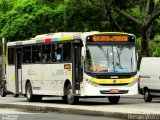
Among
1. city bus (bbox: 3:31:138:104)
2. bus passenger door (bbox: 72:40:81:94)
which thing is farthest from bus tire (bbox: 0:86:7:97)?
bus passenger door (bbox: 72:40:81:94)

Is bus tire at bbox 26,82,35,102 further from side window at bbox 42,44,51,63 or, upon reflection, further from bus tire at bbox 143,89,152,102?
bus tire at bbox 143,89,152,102

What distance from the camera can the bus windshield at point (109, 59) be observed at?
25859 mm

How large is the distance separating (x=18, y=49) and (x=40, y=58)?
304 cm

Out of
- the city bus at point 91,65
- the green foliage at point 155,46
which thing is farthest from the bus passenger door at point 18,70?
the green foliage at point 155,46

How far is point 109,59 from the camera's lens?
26.0 m

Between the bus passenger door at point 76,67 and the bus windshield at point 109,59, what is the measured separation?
0.58 m

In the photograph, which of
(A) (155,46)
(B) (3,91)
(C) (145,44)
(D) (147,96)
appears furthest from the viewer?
(A) (155,46)

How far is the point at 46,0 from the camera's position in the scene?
4356cm

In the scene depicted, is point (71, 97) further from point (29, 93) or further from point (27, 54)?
point (27, 54)

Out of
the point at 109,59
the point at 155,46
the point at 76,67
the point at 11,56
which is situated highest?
the point at 155,46

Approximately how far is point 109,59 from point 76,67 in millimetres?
1620

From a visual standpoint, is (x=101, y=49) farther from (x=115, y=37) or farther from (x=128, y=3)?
(x=128, y=3)

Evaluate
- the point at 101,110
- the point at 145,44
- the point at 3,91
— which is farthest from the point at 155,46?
the point at 101,110

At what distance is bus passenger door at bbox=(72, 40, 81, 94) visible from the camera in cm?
2633
